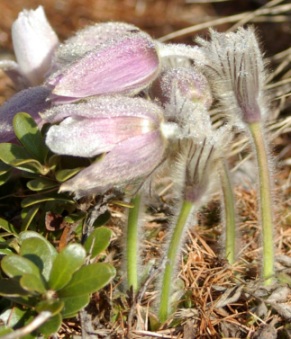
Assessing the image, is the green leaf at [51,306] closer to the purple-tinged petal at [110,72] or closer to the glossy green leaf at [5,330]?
the glossy green leaf at [5,330]

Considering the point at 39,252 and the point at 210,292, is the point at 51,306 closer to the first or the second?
the point at 39,252

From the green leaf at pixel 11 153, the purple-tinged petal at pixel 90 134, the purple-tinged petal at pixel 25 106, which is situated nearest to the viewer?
the purple-tinged petal at pixel 90 134

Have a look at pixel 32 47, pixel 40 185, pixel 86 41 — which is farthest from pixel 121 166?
pixel 32 47

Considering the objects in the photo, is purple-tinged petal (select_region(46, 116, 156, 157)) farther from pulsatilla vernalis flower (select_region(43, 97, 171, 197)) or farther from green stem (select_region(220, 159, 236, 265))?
green stem (select_region(220, 159, 236, 265))

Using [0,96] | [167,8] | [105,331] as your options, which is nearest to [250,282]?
[105,331]

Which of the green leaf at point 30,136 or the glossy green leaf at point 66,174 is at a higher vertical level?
the green leaf at point 30,136

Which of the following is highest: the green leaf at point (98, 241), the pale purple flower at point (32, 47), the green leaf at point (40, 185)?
the pale purple flower at point (32, 47)

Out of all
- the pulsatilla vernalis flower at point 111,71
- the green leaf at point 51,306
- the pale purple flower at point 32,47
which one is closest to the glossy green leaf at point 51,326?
the green leaf at point 51,306

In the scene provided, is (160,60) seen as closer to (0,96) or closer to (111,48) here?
(111,48)
